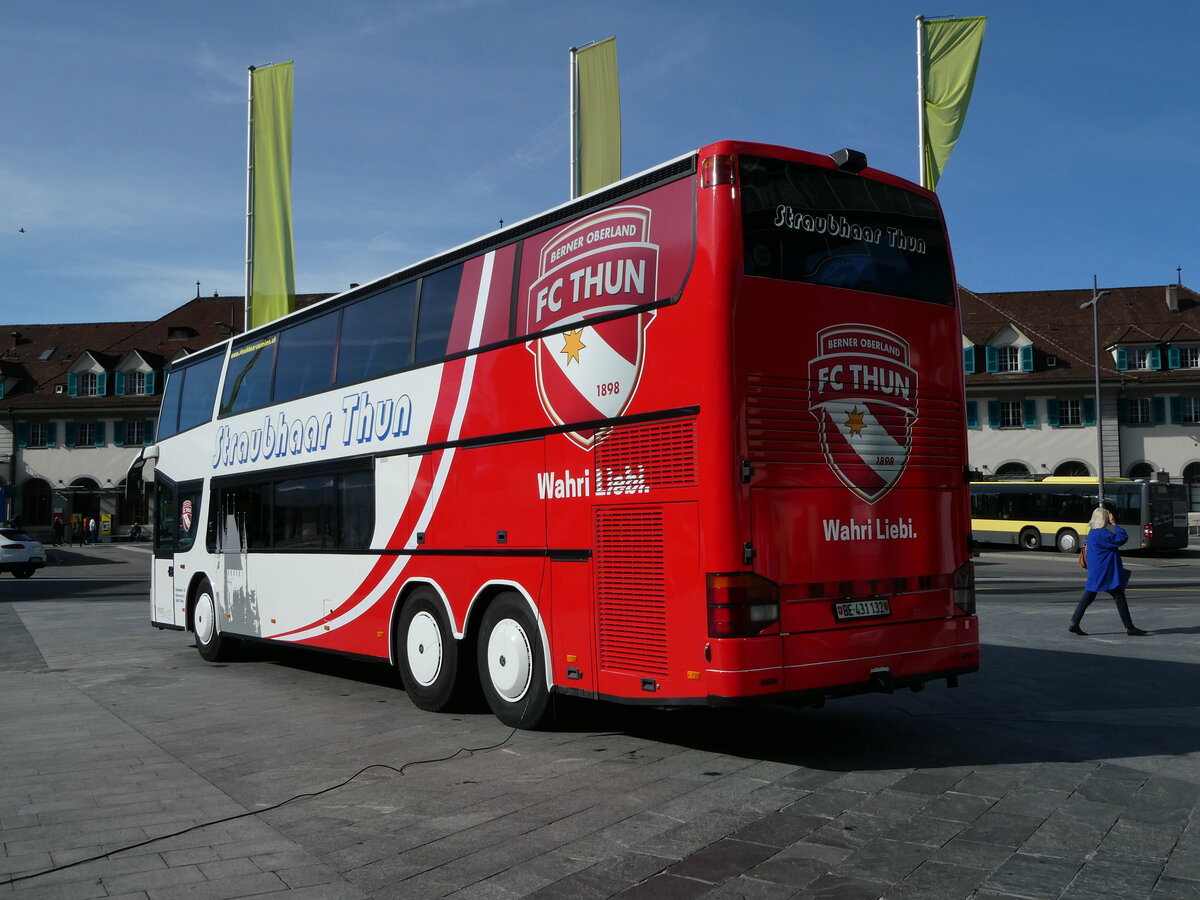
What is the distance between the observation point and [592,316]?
7816mm

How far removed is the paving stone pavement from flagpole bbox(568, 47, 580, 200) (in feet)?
33.5

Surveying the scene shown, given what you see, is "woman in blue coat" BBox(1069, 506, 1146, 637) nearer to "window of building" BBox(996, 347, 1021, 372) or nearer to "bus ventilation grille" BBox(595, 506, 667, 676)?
"bus ventilation grille" BBox(595, 506, 667, 676)

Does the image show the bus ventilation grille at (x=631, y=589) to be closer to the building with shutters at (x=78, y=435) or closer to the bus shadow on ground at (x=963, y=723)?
the bus shadow on ground at (x=963, y=723)

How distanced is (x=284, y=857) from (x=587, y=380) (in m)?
3.72

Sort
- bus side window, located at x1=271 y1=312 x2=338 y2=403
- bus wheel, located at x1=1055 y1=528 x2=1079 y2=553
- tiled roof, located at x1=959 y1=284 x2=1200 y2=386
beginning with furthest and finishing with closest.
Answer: tiled roof, located at x1=959 y1=284 x2=1200 y2=386, bus wheel, located at x1=1055 y1=528 x2=1079 y2=553, bus side window, located at x1=271 y1=312 x2=338 y2=403

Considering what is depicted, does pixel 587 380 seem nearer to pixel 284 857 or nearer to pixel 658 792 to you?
pixel 658 792

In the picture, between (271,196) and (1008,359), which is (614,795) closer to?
(271,196)

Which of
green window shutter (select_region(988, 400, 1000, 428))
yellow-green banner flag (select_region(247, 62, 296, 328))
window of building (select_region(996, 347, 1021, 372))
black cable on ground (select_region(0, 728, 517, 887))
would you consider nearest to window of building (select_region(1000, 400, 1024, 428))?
green window shutter (select_region(988, 400, 1000, 428))

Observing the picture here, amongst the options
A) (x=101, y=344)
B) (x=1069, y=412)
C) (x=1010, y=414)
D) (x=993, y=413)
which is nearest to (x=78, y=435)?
(x=101, y=344)

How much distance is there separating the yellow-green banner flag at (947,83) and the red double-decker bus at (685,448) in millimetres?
12399

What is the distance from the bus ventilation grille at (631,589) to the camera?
719 cm

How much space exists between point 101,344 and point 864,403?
227 ft

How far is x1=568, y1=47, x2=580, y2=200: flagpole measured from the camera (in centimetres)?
1862

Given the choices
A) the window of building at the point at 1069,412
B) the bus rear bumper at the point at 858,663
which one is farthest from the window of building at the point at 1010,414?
the bus rear bumper at the point at 858,663
